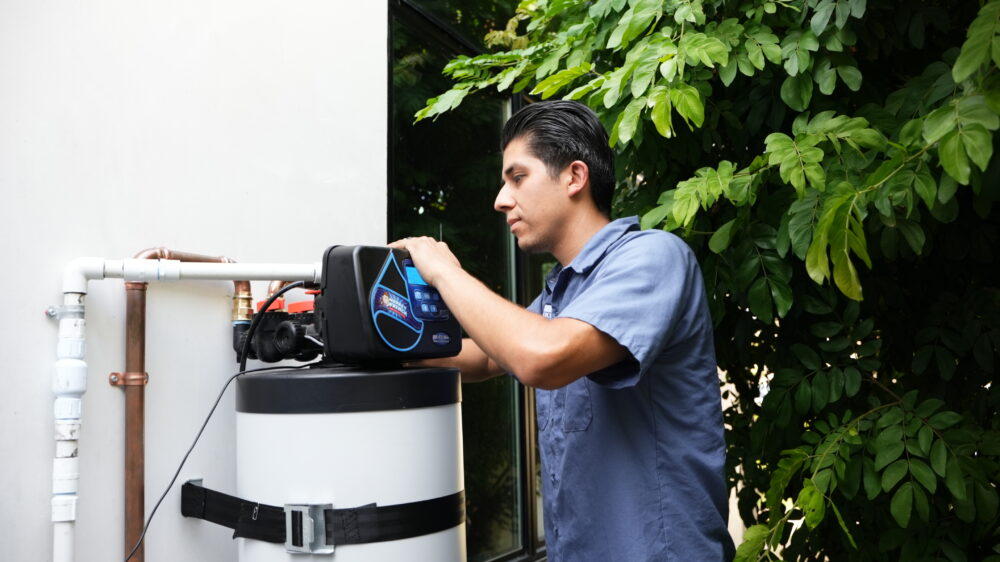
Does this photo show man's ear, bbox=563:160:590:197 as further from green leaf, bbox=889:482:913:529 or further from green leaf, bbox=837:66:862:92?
green leaf, bbox=889:482:913:529

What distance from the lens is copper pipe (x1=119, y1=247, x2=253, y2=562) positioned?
1412 millimetres

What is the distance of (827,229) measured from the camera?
123cm

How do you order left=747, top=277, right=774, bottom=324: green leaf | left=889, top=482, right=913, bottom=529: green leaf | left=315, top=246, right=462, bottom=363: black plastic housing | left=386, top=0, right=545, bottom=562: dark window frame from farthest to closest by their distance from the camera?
left=386, top=0, right=545, bottom=562: dark window frame
left=747, top=277, right=774, bottom=324: green leaf
left=889, top=482, right=913, bottom=529: green leaf
left=315, top=246, right=462, bottom=363: black plastic housing

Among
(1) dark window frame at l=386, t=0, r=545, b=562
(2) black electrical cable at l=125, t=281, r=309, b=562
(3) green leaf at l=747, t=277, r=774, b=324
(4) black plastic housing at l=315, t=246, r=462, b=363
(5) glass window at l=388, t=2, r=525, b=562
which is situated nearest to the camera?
(4) black plastic housing at l=315, t=246, r=462, b=363

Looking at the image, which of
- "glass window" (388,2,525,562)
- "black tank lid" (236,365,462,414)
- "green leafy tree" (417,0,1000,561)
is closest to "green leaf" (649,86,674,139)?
"green leafy tree" (417,0,1000,561)

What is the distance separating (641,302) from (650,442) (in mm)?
260

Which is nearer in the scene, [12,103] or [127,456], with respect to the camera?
[12,103]

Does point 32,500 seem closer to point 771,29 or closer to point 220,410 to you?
point 220,410

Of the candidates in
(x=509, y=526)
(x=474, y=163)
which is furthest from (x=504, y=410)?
(x=474, y=163)

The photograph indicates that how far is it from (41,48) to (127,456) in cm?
69

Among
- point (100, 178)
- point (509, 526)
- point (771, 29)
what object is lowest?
point (509, 526)

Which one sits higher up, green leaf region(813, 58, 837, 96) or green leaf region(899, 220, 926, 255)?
green leaf region(813, 58, 837, 96)

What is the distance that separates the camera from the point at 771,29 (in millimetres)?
1729

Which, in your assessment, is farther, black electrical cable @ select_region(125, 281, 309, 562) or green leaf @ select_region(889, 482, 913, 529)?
green leaf @ select_region(889, 482, 913, 529)
